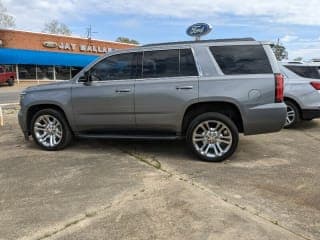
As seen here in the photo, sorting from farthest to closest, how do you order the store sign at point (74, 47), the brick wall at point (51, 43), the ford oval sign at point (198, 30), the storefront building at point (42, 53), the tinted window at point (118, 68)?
the store sign at point (74, 47) → the brick wall at point (51, 43) → the storefront building at point (42, 53) → the ford oval sign at point (198, 30) → the tinted window at point (118, 68)

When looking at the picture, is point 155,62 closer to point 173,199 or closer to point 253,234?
point 173,199

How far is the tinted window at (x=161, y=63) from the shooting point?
22.5 feet

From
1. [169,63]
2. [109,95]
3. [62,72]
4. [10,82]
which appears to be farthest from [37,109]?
[62,72]

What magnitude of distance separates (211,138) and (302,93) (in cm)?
405

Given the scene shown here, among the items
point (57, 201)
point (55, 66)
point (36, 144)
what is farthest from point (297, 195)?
point (55, 66)

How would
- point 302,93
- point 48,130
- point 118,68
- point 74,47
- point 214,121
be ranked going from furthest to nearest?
point 74,47 → point 302,93 → point 48,130 → point 118,68 → point 214,121

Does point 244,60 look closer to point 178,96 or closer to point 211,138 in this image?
point 178,96

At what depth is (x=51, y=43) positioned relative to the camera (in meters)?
44.0

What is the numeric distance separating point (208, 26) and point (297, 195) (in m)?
10.4

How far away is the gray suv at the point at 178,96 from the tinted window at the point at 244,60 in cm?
2

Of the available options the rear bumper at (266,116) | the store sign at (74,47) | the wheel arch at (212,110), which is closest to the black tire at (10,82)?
the store sign at (74,47)

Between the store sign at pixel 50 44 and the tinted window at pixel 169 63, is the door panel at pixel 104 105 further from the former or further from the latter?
the store sign at pixel 50 44

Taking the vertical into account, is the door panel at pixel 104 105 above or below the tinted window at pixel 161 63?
below

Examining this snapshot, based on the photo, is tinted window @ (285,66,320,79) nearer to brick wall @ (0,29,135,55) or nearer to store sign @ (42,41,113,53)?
brick wall @ (0,29,135,55)
